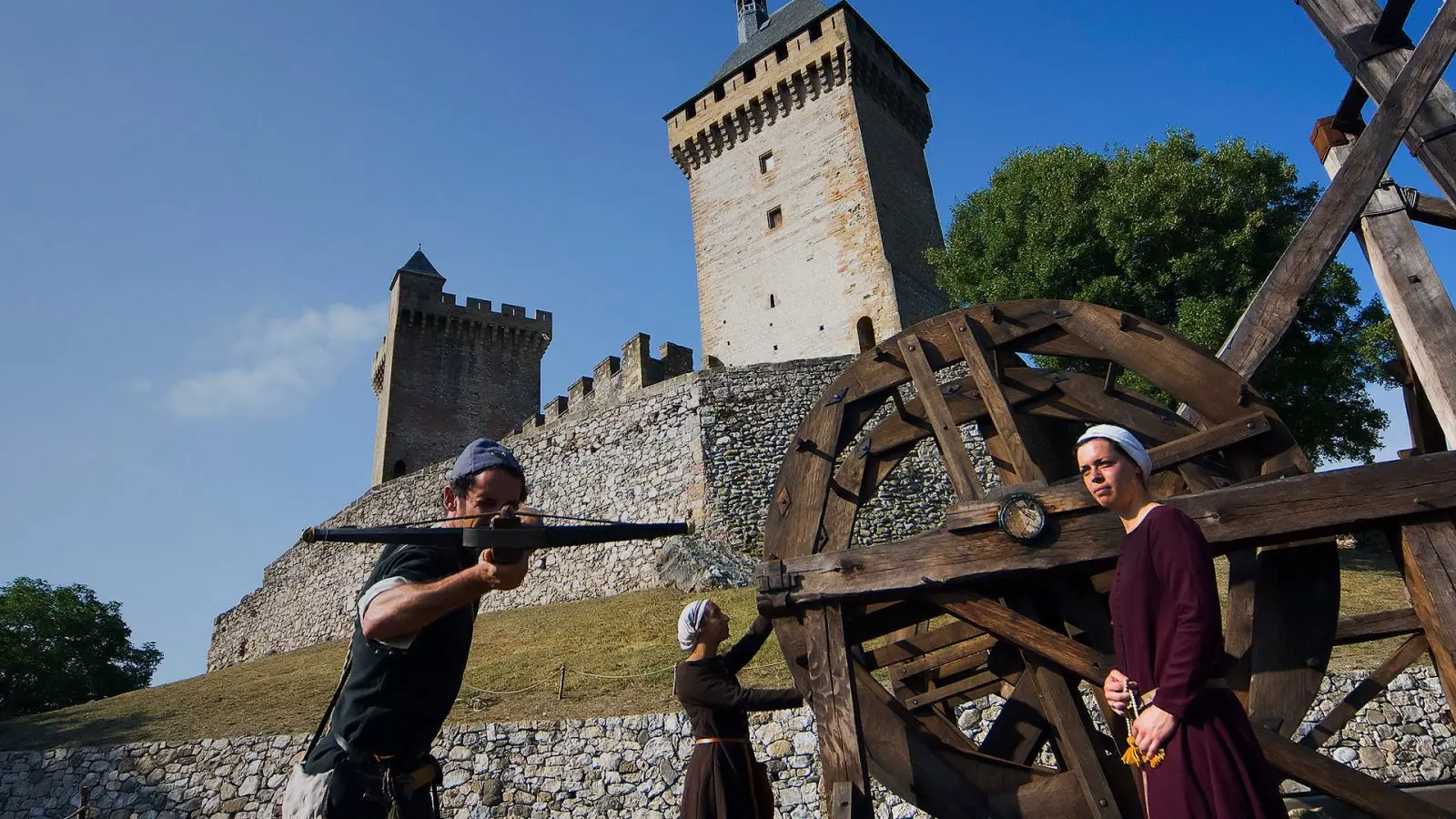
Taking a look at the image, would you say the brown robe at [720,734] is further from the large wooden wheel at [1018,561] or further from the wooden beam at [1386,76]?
the wooden beam at [1386,76]

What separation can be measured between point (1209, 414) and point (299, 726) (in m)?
11.7

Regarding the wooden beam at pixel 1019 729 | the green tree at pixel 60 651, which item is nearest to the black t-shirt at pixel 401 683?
the wooden beam at pixel 1019 729

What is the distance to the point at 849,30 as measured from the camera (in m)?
25.3

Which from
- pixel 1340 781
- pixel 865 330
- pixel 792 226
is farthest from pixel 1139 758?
pixel 792 226

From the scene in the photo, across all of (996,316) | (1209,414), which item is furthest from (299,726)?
(1209,414)

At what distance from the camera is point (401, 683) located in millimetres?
2344

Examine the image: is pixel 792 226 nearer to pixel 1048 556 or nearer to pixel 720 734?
pixel 720 734

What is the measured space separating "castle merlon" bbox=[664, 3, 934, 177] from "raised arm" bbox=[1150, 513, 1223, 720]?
2523 cm

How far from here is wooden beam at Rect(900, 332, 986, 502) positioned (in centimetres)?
411

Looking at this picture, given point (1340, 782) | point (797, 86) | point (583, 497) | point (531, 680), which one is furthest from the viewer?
point (797, 86)

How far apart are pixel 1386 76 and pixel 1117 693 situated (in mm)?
3699

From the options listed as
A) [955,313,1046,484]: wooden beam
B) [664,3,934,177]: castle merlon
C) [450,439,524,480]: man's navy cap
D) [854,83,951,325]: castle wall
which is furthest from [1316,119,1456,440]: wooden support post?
[664,3,934,177]: castle merlon

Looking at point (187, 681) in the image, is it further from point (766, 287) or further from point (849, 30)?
point (849, 30)

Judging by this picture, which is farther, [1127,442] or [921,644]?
[921,644]
